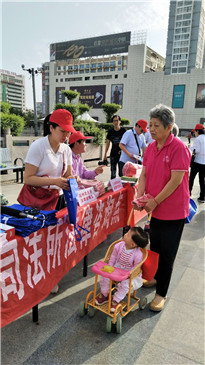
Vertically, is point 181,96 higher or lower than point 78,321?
higher

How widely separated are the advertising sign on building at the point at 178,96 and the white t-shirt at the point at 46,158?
2403 inches

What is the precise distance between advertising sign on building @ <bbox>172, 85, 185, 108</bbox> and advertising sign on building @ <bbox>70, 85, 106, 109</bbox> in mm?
19673

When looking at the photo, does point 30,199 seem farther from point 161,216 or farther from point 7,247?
point 161,216

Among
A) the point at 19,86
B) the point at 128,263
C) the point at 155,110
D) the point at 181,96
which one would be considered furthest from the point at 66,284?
the point at 19,86

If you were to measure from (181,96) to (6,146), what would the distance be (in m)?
57.8

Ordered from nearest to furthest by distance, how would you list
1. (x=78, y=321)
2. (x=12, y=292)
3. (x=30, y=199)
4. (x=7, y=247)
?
1. (x=7, y=247)
2. (x=12, y=292)
3. (x=78, y=321)
4. (x=30, y=199)

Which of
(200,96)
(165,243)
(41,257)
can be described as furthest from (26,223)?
(200,96)

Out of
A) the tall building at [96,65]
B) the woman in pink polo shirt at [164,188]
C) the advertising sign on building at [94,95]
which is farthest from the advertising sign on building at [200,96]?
the woman in pink polo shirt at [164,188]

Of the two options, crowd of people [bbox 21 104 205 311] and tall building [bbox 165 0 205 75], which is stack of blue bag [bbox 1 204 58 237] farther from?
tall building [bbox 165 0 205 75]

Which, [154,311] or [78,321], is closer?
[78,321]

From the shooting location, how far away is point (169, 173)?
2252mm

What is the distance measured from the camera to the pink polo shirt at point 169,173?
7.14 feet

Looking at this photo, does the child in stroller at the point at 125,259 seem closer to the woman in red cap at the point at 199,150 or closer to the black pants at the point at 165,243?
the black pants at the point at 165,243

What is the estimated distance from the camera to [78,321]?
2.30 meters
